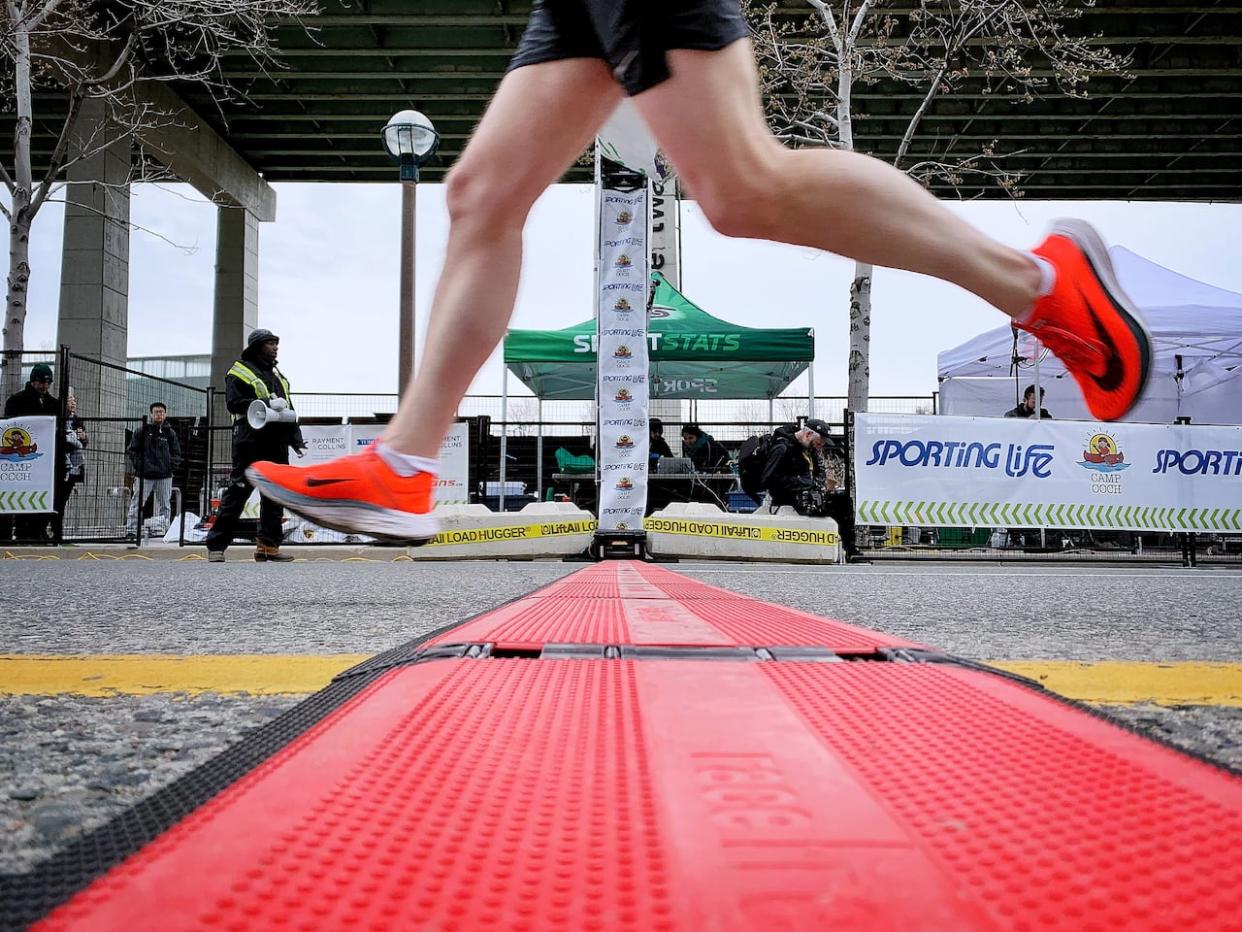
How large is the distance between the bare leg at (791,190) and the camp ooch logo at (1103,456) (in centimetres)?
804

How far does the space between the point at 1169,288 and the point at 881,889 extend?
16.5m

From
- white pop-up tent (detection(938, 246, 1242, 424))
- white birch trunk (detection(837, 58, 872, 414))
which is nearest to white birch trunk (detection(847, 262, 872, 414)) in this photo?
white birch trunk (detection(837, 58, 872, 414))

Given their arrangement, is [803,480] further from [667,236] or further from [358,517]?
[667,236]

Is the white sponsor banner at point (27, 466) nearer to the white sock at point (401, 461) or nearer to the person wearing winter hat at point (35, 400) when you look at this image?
the person wearing winter hat at point (35, 400)

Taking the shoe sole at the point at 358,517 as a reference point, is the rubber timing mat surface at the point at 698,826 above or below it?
below

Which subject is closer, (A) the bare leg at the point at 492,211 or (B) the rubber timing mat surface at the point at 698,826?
(B) the rubber timing mat surface at the point at 698,826

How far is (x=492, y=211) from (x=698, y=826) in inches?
63.4

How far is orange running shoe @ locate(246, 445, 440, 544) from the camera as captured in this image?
6.56ft

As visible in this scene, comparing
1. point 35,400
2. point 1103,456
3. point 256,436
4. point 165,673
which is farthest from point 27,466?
point 1103,456

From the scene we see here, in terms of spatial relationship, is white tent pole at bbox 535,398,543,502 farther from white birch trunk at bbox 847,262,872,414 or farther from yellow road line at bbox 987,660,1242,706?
yellow road line at bbox 987,660,1242,706

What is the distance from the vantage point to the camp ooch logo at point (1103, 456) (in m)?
9.04

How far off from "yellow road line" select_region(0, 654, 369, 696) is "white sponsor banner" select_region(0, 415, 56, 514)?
9.16m

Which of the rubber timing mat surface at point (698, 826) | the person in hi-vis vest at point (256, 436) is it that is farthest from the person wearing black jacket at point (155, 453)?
the rubber timing mat surface at point (698, 826)

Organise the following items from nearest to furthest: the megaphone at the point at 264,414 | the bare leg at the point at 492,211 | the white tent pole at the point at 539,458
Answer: the bare leg at the point at 492,211, the megaphone at the point at 264,414, the white tent pole at the point at 539,458
